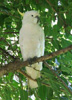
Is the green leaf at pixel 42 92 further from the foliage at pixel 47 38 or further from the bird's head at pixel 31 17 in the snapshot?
the bird's head at pixel 31 17

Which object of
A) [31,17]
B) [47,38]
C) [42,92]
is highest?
[31,17]

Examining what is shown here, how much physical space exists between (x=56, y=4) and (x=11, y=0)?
53 cm

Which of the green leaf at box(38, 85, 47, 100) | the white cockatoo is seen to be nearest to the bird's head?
the white cockatoo

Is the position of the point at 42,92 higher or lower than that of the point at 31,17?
lower

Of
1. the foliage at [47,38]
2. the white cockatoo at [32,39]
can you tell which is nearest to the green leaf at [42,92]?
the foliage at [47,38]

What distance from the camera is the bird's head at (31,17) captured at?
6.10 ft

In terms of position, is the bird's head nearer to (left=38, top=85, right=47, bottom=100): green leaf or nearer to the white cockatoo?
the white cockatoo

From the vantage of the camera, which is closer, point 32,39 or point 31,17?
point 32,39

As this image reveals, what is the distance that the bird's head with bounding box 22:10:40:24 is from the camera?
6.10ft

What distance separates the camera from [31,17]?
1971 mm

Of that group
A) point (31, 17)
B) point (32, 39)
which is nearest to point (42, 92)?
point (32, 39)

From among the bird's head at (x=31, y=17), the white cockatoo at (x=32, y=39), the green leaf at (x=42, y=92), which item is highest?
the bird's head at (x=31, y=17)

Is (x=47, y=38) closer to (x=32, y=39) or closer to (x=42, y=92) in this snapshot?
(x=32, y=39)

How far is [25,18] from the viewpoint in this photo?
1893mm
